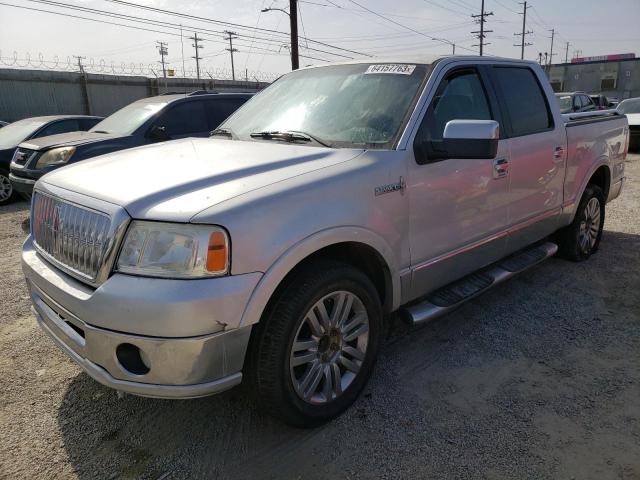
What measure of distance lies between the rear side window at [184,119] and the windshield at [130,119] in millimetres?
217

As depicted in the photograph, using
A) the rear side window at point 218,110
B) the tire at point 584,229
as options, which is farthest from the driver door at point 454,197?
the rear side window at point 218,110

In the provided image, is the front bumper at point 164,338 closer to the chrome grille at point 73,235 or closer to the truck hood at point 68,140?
the chrome grille at point 73,235

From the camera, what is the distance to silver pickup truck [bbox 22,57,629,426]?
2.08 meters

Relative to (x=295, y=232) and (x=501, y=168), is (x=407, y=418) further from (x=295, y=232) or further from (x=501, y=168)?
(x=501, y=168)

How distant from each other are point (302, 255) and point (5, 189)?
865 centimetres

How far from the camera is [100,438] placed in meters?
2.58

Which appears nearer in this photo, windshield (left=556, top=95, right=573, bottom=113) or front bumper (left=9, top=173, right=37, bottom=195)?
front bumper (left=9, top=173, right=37, bottom=195)

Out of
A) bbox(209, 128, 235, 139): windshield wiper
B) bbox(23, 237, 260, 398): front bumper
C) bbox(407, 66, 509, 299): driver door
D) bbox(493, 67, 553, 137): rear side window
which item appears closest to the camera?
bbox(23, 237, 260, 398): front bumper

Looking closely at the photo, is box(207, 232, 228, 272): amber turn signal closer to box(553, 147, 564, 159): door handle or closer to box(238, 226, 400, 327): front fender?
box(238, 226, 400, 327): front fender

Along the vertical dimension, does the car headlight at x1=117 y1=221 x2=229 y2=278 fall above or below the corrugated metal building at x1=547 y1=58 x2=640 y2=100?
below

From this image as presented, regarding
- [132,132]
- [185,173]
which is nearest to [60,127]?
[132,132]

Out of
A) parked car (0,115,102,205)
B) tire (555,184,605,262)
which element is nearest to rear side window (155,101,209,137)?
parked car (0,115,102,205)

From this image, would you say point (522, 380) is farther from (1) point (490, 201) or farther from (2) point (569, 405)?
(1) point (490, 201)

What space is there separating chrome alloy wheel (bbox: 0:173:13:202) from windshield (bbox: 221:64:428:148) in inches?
278
